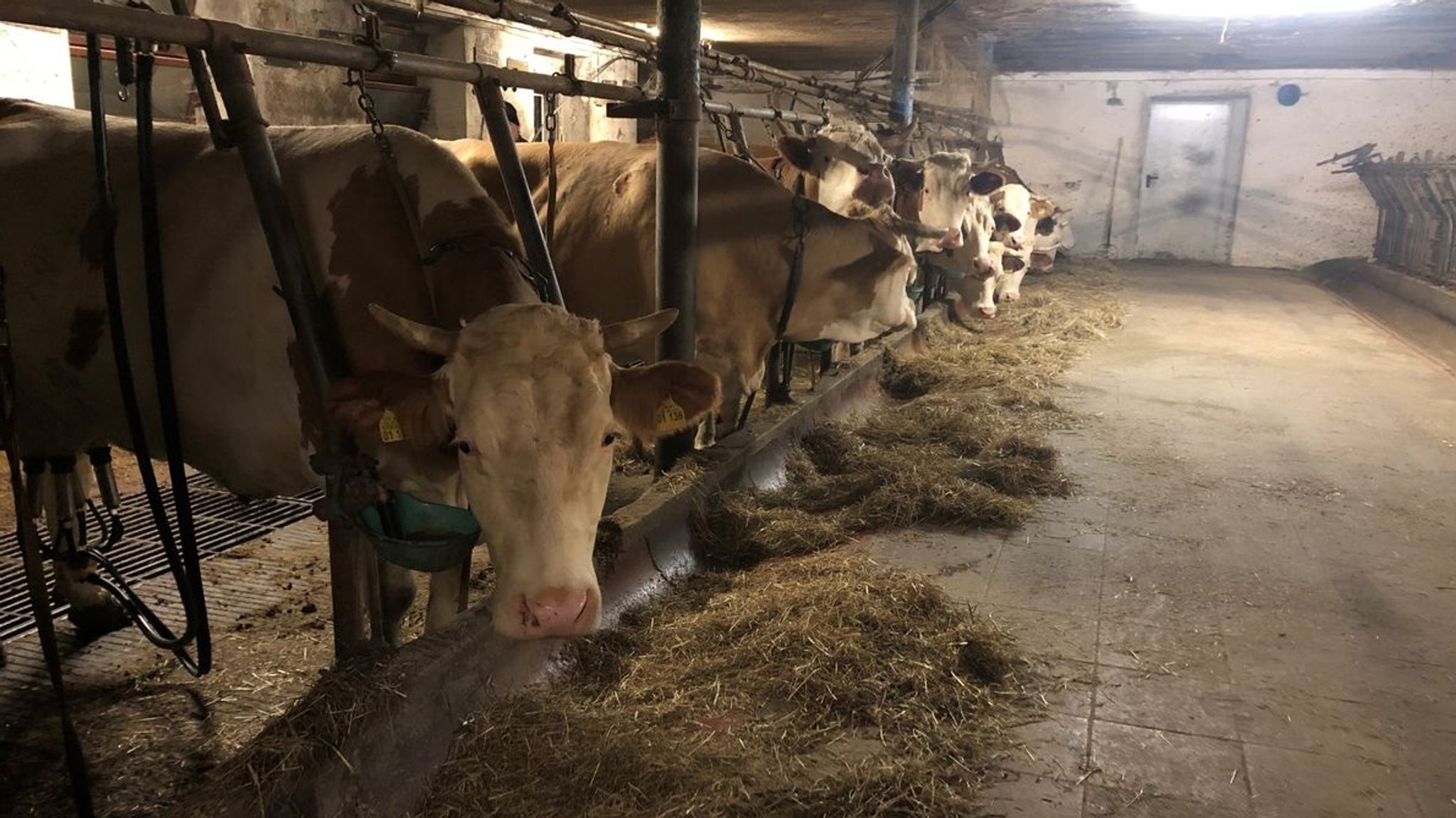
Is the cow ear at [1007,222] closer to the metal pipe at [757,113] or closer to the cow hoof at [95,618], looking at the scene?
the metal pipe at [757,113]

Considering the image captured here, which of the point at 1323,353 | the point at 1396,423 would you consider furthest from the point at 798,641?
the point at 1323,353

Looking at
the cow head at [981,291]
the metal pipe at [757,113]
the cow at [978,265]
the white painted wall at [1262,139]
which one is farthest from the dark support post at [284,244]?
the white painted wall at [1262,139]

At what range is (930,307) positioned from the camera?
9109 mm

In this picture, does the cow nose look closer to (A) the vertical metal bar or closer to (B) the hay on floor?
(B) the hay on floor

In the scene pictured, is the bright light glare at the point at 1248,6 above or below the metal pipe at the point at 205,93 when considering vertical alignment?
above

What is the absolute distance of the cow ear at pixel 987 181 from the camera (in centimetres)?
869

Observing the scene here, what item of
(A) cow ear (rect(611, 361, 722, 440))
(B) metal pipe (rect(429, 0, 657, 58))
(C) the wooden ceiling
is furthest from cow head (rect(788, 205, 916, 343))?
(C) the wooden ceiling

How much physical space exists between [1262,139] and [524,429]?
746 inches

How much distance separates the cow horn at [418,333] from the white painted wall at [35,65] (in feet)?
10.8

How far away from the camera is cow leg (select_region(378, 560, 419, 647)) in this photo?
279 cm

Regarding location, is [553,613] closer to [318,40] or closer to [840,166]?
[318,40]

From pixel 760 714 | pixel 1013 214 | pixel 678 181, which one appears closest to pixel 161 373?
pixel 760 714

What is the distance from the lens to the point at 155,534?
161 inches

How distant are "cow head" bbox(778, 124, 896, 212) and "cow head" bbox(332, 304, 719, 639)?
4.47m
